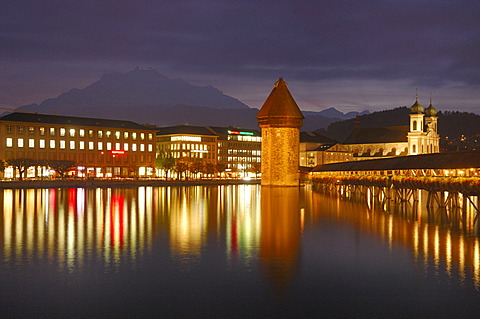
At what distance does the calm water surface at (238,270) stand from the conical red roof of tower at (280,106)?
6949 cm

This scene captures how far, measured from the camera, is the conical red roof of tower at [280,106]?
96000mm

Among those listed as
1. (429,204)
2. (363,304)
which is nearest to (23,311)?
(363,304)

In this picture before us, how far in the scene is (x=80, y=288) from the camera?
1266cm

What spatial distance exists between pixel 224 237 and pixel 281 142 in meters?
74.5

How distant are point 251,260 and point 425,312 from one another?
6.44 m

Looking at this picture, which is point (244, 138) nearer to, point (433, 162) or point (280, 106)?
point (280, 106)

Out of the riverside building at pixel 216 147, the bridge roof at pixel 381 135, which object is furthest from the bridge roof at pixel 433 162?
the bridge roof at pixel 381 135

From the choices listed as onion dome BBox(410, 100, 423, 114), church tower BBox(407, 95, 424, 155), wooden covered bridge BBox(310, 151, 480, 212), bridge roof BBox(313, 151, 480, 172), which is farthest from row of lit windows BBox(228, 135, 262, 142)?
bridge roof BBox(313, 151, 480, 172)

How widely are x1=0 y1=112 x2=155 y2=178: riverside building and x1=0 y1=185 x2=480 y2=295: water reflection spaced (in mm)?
72794

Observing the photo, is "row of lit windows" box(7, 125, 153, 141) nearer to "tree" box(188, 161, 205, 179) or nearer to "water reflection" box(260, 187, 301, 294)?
"tree" box(188, 161, 205, 179)

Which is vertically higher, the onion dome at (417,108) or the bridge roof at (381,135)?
the onion dome at (417,108)

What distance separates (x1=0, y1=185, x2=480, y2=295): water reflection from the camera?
15945 millimetres

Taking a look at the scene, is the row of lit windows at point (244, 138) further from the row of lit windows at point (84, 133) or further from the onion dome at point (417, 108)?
the onion dome at point (417, 108)

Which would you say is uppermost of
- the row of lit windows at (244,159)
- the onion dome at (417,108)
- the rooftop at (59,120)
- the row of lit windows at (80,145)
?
the onion dome at (417,108)
